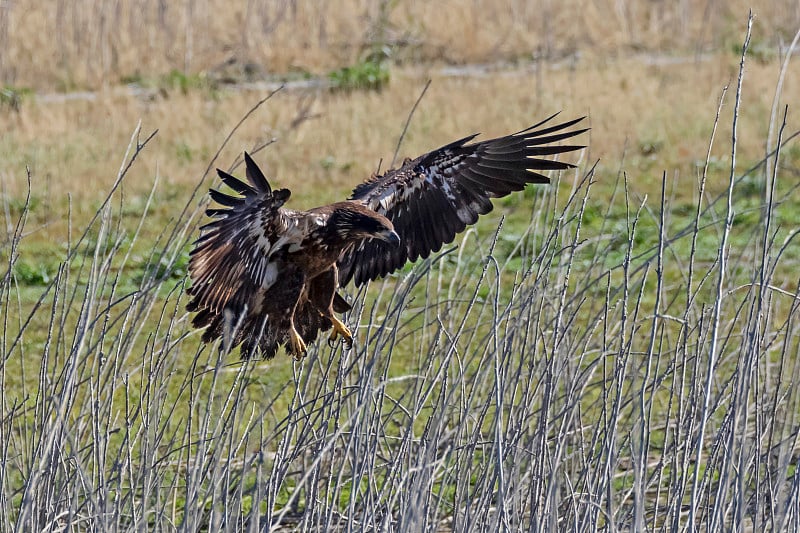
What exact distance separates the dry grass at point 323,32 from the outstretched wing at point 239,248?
31.1 ft

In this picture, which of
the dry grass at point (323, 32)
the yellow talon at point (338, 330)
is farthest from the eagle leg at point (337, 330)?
the dry grass at point (323, 32)

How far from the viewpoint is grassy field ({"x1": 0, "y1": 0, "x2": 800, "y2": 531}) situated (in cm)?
362

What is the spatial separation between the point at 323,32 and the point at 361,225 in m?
10.5

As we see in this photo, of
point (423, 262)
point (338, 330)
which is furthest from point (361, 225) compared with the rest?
point (338, 330)

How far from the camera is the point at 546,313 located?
4613mm

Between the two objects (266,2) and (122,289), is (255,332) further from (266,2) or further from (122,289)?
(266,2)

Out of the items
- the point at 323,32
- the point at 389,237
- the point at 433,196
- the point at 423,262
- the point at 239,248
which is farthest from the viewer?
the point at 323,32

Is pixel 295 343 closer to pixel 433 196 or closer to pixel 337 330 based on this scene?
pixel 337 330

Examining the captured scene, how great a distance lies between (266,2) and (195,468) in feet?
42.1

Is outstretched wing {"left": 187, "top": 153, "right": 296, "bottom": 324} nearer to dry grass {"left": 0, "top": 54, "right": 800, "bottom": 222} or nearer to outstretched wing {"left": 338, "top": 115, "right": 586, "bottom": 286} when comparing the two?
outstretched wing {"left": 338, "top": 115, "right": 586, "bottom": 286}

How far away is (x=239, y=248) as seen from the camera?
4508 mm

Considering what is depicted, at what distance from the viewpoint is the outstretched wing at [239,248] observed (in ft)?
14.1

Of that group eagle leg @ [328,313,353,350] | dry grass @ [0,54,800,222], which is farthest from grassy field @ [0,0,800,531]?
eagle leg @ [328,313,353,350]

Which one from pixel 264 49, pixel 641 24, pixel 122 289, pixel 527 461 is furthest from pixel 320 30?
pixel 527 461
